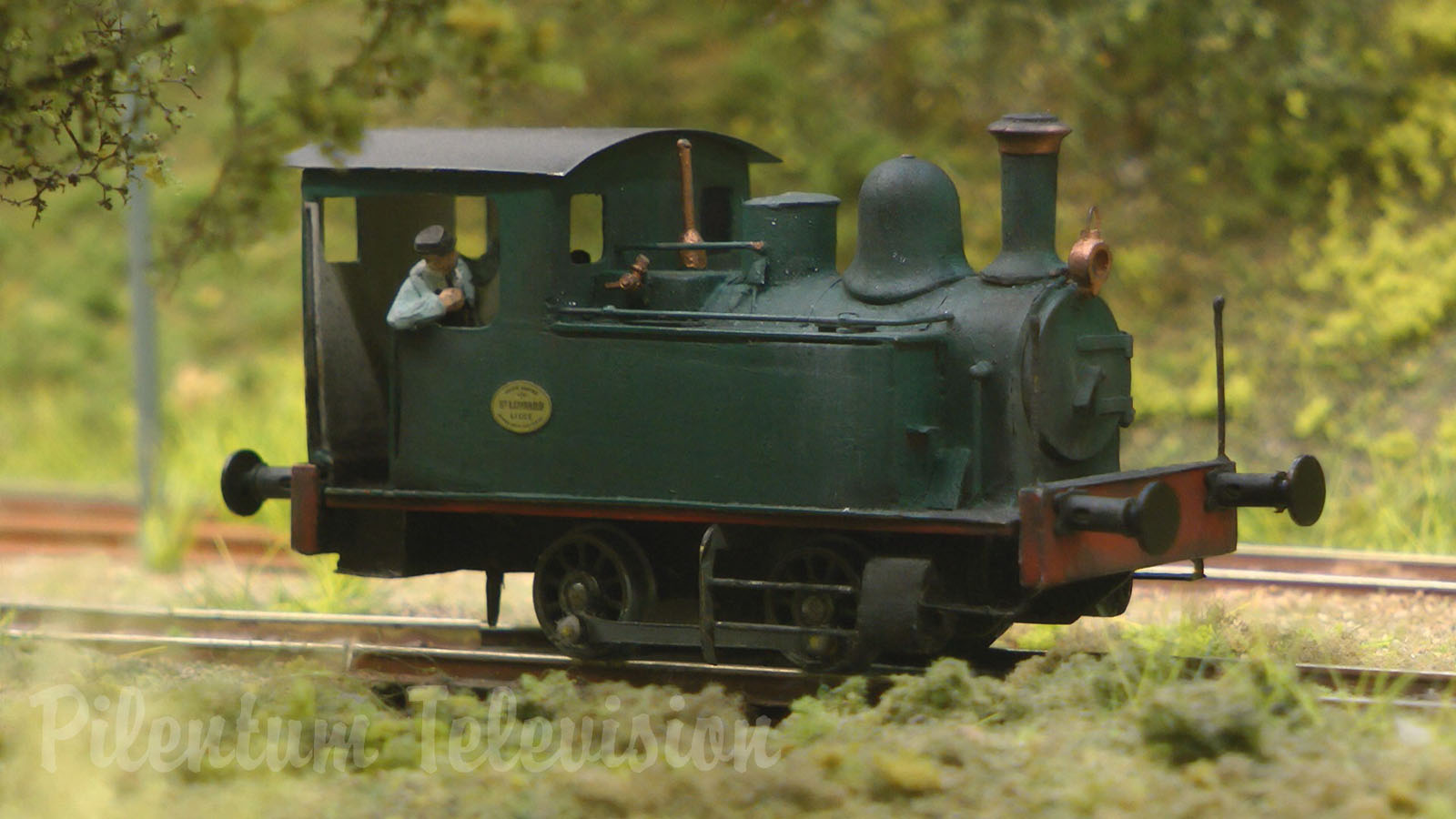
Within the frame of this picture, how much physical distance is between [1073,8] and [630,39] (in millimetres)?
4775

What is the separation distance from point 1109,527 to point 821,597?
53.5 inches

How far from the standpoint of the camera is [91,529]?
13.4m

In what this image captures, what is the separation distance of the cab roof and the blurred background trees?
3.15m

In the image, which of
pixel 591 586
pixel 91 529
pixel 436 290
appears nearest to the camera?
pixel 591 586

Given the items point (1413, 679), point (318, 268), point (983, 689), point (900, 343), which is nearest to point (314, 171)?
point (318, 268)

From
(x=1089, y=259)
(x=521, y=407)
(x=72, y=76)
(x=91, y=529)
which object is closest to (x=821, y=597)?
(x=521, y=407)

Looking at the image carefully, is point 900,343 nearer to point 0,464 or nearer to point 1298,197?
point 1298,197

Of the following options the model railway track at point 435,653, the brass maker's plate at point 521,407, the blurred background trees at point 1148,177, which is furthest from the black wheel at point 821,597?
the blurred background trees at point 1148,177

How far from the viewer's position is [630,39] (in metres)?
17.5

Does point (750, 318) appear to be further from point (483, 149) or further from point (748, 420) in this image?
point (483, 149)

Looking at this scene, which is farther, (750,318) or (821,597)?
(821,597)

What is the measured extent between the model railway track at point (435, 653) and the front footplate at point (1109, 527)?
0.56 m

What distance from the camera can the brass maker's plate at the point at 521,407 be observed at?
8.41 metres

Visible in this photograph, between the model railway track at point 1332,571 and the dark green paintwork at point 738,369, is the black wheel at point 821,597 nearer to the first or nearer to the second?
the dark green paintwork at point 738,369
